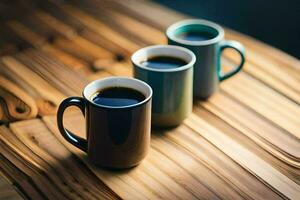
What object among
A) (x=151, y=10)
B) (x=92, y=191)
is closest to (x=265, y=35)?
(x=151, y=10)

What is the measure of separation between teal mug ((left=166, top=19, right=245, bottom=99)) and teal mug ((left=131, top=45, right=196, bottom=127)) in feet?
0.15

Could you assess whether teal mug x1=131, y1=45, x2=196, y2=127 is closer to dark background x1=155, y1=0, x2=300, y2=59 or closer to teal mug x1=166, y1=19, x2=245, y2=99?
teal mug x1=166, y1=19, x2=245, y2=99

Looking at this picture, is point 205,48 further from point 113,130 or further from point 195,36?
point 113,130

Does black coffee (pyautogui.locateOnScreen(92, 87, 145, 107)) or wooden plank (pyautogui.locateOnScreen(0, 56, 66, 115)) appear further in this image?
wooden plank (pyautogui.locateOnScreen(0, 56, 66, 115))

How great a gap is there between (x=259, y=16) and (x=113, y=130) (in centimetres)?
79

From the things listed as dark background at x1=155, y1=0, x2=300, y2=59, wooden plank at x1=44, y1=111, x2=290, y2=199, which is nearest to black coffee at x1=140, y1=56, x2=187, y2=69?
wooden plank at x1=44, y1=111, x2=290, y2=199

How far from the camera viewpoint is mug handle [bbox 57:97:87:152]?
2.80ft

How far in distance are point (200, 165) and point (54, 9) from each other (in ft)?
2.26

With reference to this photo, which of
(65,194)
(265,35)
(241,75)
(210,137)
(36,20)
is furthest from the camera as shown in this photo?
(265,35)

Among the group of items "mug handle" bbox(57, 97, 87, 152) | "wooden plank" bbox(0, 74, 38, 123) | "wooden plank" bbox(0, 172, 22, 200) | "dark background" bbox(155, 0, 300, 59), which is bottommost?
"dark background" bbox(155, 0, 300, 59)

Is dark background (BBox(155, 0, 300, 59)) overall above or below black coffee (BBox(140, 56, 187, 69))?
below

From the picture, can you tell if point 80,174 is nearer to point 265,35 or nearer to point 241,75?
point 241,75

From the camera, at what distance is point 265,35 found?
4.93 ft

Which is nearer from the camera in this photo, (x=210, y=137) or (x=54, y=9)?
(x=210, y=137)
